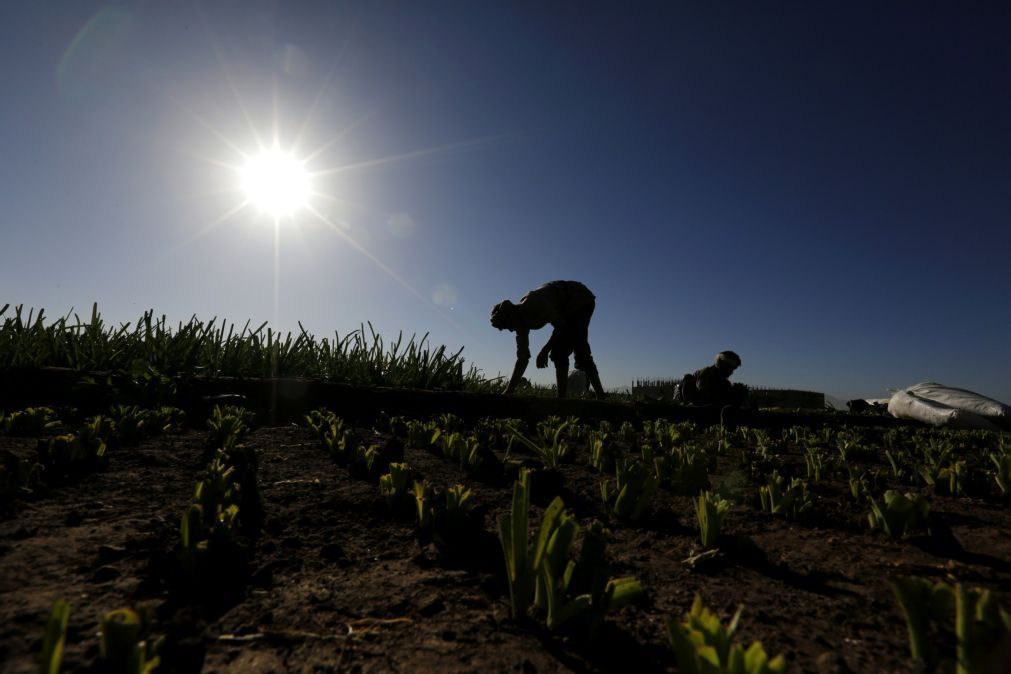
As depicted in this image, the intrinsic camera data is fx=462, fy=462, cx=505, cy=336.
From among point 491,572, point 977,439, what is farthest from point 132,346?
point 977,439

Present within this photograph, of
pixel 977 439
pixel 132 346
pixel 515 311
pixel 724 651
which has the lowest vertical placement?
pixel 724 651

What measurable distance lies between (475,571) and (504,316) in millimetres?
7708

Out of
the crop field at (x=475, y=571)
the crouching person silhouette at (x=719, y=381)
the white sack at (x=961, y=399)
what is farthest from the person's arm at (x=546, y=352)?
the white sack at (x=961, y=399)

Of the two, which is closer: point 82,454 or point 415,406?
point 82,454

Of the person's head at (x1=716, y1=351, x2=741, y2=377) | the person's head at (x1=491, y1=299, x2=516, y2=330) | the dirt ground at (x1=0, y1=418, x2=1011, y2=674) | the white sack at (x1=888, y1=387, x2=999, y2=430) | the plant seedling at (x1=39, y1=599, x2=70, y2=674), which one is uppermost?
the person's head at (x1=491, y1=299, x2=516, y2=330)

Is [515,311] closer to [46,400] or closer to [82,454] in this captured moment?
[46,400]

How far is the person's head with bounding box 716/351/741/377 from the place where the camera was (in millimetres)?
8438

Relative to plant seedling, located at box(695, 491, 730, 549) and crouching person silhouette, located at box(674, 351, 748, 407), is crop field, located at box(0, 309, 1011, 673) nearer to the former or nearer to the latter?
plant seedling, located at box(695, 491, 730, 549)

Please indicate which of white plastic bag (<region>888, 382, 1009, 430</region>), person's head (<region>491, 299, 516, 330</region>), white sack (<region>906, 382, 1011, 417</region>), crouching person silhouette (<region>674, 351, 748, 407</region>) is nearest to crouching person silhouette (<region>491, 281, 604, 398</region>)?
person's head (<region>491, 299, 516, 330</region>)

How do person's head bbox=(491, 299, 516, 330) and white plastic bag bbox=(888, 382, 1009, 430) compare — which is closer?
person's head bbox=(491, 299, 516, 330)

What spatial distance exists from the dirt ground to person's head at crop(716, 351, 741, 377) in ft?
22.6

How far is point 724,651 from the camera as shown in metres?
0.70

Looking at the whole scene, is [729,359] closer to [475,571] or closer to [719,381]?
[719,381]

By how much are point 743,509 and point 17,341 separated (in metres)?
6.61
